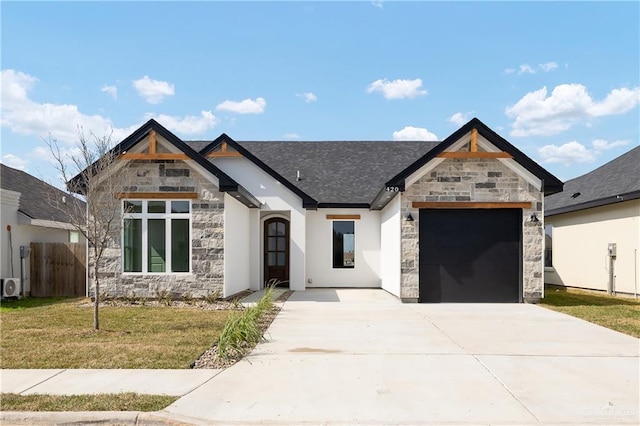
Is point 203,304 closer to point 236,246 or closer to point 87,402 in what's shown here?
point 236,246

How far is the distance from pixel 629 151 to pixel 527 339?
15363 mm

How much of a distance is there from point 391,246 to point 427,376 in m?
9.66

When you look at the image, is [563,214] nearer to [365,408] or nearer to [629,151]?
[629,151]

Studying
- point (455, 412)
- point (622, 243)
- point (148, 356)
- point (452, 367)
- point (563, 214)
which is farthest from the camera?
point (563, 214)

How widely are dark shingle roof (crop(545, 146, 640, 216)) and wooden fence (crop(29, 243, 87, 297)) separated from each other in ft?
56.7

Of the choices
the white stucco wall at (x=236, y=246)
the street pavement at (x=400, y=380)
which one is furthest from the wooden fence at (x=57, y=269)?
the street pavement at (x=400, y=380)

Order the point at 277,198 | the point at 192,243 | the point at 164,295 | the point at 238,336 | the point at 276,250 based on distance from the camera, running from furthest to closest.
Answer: the point at 276,250, the point at 277,198, the point at 192,243, the point at 164,295, the point at 238,336

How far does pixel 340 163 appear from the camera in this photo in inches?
869

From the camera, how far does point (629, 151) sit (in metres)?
20.4

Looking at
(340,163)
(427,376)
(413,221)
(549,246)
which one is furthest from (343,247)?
(427,376)

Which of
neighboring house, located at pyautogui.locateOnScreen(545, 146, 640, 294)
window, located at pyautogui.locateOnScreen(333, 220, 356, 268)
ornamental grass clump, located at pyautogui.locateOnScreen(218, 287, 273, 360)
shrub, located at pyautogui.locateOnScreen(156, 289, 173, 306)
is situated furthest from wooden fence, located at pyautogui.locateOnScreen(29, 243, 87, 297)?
neighboring house, located at pyautogui.locateOnScreen(545, 146, 640, 294)

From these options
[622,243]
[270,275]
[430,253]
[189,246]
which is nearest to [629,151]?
[622,243]

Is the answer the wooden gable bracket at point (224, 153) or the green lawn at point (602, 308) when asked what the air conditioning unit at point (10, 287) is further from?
the green lawn at point (602, 308)

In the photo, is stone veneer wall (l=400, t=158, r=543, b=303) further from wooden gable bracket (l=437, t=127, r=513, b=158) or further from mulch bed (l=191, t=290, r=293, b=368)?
mulch bed (l=191, t=290, r=293, b=368)
